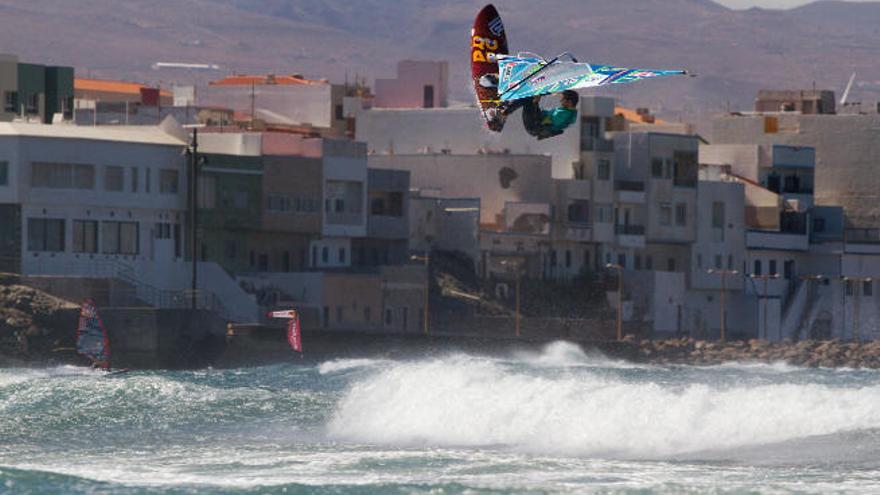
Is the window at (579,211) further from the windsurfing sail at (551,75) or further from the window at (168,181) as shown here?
the windsurfing sail at (551,75)

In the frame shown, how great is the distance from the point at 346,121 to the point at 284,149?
2400 cm

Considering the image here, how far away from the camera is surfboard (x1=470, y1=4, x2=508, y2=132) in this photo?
1977 inches

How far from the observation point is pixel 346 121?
12812 cm

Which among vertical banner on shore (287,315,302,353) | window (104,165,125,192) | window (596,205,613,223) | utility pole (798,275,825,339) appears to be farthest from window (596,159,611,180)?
window (104,165,125,192)

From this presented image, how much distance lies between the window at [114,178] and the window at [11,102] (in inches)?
589

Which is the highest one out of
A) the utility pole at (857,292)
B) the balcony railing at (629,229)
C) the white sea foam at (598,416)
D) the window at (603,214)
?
the window at (603,214)

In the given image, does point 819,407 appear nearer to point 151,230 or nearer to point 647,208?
point 151,230

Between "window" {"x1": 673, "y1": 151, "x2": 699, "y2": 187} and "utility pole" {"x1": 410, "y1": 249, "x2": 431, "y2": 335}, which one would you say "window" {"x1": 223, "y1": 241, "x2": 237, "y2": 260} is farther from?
"window" {"x1": 673, "y1": 151, "x2": 699, "y2": 187}

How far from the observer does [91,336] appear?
85.1m

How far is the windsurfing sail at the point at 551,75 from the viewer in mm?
45781

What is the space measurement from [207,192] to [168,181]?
1.97 meters

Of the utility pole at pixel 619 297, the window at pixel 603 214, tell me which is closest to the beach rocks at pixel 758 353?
the utility pole at pixel 619 297

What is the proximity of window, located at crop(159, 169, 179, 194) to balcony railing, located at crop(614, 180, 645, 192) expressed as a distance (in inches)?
988

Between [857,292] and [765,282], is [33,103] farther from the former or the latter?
[857,292]
